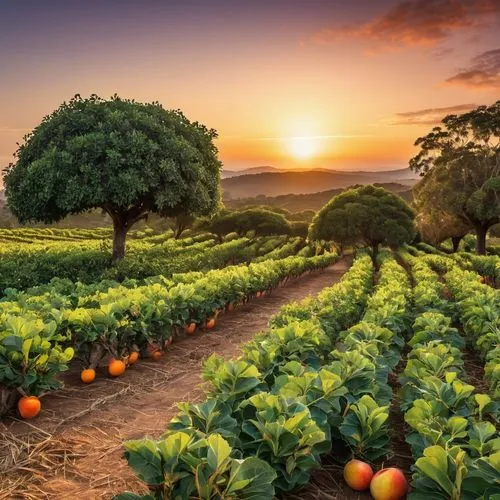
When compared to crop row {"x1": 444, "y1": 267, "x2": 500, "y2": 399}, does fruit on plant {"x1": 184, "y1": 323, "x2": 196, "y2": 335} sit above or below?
below

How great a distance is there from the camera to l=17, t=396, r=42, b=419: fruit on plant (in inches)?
233

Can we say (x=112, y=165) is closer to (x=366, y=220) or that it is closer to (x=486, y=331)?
(x=486, y=331)

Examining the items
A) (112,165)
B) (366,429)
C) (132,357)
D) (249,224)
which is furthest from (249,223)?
(366,429)

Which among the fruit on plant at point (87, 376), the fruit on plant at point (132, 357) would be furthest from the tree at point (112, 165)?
the fruit on plant at point (87, 376)

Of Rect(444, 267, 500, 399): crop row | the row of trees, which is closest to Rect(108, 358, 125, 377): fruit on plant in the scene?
Rect(444, 267, 500, 399): crop row

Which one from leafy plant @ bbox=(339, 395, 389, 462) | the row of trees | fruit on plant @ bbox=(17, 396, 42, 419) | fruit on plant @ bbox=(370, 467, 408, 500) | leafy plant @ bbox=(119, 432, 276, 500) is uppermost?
the row of trees

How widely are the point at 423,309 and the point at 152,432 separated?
770cm

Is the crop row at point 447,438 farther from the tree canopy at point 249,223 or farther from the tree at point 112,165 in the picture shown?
the tree canopy at point 249,223

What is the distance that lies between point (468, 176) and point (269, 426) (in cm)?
3902

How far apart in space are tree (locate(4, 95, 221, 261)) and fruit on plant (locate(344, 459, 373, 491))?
17378 mm

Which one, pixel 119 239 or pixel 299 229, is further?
pixel 299 229

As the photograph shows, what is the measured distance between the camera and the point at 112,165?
786 inches

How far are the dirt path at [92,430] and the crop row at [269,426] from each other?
1279mm

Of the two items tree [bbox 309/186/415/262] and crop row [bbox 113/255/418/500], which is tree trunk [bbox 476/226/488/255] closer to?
tree [bbox 309/186/415/262]
